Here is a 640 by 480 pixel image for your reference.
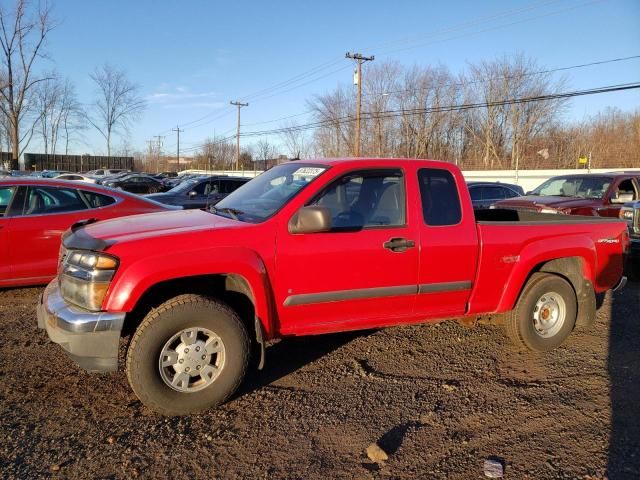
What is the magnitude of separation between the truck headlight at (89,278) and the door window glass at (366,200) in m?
1.55

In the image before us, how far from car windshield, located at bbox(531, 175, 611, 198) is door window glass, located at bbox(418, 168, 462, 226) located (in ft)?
24.6

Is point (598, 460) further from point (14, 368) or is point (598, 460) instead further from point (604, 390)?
point (14, 368)

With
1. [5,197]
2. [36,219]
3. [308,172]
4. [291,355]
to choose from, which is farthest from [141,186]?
[308,172]

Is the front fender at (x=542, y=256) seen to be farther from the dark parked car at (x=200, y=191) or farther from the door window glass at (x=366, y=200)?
the dark parked car at (x=200, y=191)

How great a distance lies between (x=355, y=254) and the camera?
3840mm

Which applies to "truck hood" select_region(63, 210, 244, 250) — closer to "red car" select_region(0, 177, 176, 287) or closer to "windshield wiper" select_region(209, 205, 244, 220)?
"windshield wiper" select_region(209, 205, 244, 220)

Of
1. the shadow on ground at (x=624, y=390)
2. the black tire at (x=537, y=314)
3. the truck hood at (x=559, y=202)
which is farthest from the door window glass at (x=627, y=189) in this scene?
the black tire at (x=537, y=314)

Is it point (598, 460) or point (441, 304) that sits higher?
point (441, 304)

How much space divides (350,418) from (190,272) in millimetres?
1492

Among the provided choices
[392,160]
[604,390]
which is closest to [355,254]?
[392,160]

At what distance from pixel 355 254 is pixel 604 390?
228 cm

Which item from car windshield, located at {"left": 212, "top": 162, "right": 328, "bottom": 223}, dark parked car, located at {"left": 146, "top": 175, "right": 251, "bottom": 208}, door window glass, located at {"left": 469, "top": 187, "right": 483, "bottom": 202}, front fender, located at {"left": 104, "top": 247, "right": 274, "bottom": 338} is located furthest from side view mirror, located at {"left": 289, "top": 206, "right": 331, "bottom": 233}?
door window glass, located at {"left": 469, "top": 187, "right": 483, "bottom": 202}

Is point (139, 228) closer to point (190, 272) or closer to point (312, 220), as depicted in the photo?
point (190, 272)

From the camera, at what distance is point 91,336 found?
10.6 feet
